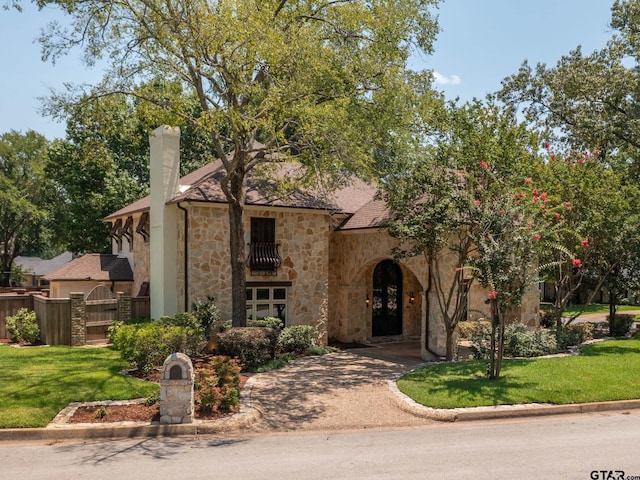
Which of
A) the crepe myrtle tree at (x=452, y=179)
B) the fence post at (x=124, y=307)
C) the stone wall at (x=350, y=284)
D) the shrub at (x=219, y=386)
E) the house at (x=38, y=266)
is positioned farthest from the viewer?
the house at (x=38, y=266)

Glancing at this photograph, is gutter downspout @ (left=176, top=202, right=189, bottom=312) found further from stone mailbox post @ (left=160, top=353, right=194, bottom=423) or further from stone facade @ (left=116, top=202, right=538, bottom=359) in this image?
stone mailbox post @ (left=160, top=353, right=194, bottom=423)

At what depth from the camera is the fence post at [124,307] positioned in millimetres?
16859

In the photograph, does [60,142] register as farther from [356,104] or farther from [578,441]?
[578,441]

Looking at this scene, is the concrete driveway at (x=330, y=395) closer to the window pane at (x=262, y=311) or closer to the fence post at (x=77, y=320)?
the window pane at (x=262, y=311)

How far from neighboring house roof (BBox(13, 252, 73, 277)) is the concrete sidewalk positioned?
48.4 m

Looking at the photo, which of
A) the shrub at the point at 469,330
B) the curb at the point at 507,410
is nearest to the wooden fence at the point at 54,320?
the curb at the point at 507,410

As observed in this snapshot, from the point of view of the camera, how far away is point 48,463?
7000mm

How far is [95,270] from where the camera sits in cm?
2152

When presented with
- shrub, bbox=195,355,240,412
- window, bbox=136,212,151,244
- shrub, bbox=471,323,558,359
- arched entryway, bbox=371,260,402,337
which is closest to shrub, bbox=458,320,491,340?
shrub, bbox=471,323,558,359

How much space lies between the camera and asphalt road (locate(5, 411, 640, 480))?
21.6 ft

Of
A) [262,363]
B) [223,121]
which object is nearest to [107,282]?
[262,363]

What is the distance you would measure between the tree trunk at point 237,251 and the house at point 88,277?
29.5 ft

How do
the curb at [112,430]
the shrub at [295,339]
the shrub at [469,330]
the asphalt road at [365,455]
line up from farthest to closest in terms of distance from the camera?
the shrub at [469,330]
the shrub at [295,339]
the curb at [112,430]
the asphalt road at [365,455]

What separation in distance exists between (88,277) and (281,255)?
30.0 ft
